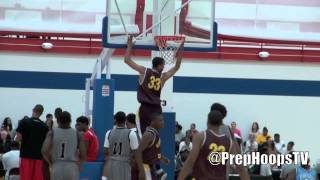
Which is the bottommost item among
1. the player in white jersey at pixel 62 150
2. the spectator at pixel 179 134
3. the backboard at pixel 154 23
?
the spectator at pixel 179 134

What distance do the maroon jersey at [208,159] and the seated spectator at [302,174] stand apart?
725 centimetres

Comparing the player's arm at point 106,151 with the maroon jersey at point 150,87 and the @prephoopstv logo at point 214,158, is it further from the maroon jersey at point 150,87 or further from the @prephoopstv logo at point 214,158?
the @prephoopstv logo at point 214,158

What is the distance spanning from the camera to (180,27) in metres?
11.7

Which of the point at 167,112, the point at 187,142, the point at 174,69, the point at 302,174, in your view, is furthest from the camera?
the point at 187,142

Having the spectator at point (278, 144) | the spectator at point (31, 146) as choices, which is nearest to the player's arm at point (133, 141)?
the spectator at point (31, 146)

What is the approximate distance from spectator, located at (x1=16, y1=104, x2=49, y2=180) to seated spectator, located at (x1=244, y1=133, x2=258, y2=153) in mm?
8691

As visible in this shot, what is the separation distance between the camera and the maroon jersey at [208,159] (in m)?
8.08

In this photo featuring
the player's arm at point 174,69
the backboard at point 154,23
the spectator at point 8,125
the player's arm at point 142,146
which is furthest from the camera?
the spectator at point 8,125

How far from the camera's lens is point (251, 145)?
1984 cm

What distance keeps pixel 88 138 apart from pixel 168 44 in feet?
6.40

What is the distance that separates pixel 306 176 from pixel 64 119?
656 centimetres

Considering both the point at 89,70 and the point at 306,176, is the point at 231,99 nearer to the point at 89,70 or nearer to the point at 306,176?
the point at 89,70

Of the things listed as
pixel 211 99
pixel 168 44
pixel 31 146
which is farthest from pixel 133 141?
pixel 211 99

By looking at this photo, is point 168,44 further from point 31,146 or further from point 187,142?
point 187,142
